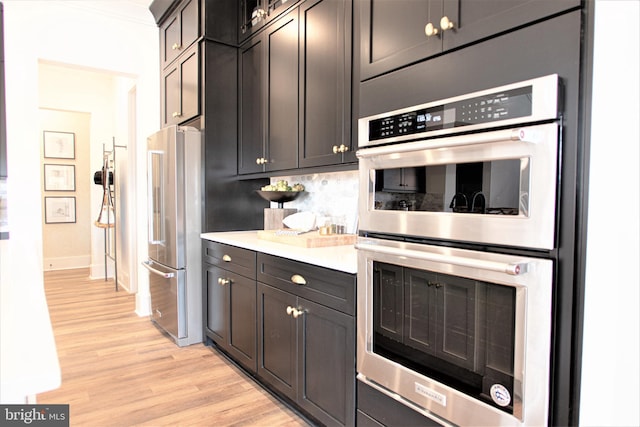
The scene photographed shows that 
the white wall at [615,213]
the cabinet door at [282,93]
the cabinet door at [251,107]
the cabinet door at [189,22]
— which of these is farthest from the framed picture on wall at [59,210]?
the white wall at [615,213]

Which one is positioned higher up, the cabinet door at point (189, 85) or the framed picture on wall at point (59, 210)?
the cabinet door at point (189, 85)

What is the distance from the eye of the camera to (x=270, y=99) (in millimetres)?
2830

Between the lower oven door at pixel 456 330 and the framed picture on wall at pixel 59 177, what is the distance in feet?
21.1

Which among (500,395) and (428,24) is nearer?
(500,395)

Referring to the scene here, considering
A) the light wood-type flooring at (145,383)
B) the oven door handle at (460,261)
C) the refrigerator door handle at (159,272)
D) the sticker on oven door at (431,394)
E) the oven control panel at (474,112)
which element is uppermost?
the oven control panel at (474,112)

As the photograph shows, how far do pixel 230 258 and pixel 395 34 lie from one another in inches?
71.2

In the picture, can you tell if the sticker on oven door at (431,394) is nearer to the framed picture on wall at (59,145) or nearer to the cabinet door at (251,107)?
the cabinet door at (251,107)

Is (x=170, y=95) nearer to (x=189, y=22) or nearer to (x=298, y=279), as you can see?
(x=189, y=22)

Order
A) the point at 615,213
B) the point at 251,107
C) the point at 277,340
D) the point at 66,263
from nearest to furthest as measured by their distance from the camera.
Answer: the point at 615,213 → the point at 277,340 → the point at 251,107 → the point at 66,263

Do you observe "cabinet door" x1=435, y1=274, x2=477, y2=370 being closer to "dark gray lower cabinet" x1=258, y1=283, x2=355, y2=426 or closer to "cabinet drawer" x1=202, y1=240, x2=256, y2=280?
"dark gray lower cabinet" x1=258, y1=283, x2=355, y2=426

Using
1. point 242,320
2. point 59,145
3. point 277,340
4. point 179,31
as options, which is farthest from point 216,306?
point 59,145

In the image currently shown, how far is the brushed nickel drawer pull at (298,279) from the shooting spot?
6.47ft

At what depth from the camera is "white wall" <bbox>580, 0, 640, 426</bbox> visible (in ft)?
3.13

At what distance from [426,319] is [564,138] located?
27.8 inches
